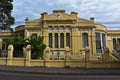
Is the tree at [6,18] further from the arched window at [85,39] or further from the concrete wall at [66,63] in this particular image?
the arched window at [85,39]

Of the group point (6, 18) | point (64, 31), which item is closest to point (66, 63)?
point (6, 18)

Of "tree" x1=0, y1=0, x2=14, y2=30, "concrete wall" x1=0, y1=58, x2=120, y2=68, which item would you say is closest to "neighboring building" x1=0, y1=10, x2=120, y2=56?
"tree" x1=0, y1=0, x2=14, y2=30

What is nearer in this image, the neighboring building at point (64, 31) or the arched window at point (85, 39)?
the neighboring building at point (64, 31)

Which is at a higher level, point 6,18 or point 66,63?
point 6,18

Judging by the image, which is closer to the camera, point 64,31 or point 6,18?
point 6,18

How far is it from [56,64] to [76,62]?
7.72ft

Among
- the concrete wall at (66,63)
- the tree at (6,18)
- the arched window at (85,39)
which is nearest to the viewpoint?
the concrete wall at (66,63)

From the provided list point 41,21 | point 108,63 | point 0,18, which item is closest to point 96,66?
point 108,63

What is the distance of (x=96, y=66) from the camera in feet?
83.9

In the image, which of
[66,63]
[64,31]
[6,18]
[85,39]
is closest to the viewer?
[66,63]

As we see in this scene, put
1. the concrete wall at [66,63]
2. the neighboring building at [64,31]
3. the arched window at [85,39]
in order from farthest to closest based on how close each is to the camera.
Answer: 1. the arched window at [85,39]
2. the neighboring building at [64,31]
3. the concrete wall at [66,63]

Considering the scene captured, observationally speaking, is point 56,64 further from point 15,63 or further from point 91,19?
point 91,19

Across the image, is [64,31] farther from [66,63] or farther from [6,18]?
[66,63]

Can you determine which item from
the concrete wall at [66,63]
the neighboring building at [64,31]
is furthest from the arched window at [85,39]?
the concrete wall at [66,63]
